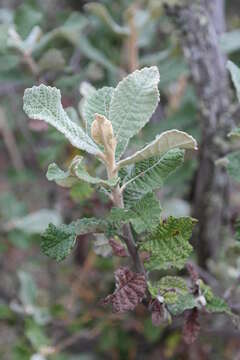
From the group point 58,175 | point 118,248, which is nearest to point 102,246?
point 118,248

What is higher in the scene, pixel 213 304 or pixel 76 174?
pixel 76 174

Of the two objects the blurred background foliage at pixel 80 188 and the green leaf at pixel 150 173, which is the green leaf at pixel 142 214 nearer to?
the green leaf at pixel 150 173

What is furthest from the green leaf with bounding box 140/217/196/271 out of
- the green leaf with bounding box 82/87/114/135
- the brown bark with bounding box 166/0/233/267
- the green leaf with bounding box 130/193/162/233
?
the brown bark with bounding box 166/0/233/267

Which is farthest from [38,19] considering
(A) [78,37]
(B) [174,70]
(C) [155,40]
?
(C) [155,40]

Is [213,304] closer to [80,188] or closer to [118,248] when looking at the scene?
[118,248]

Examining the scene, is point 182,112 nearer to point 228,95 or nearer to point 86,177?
point 228,95

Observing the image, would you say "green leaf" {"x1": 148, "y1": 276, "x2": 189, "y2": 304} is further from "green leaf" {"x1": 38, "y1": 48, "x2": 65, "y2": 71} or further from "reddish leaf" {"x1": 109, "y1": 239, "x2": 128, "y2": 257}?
"green leaf" {"x1": 38, "y1": 48, "x2": 65, "y2": 71}

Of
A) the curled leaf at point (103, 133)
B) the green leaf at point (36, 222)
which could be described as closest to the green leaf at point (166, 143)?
Result: the curled leaf at point (103, 133)
